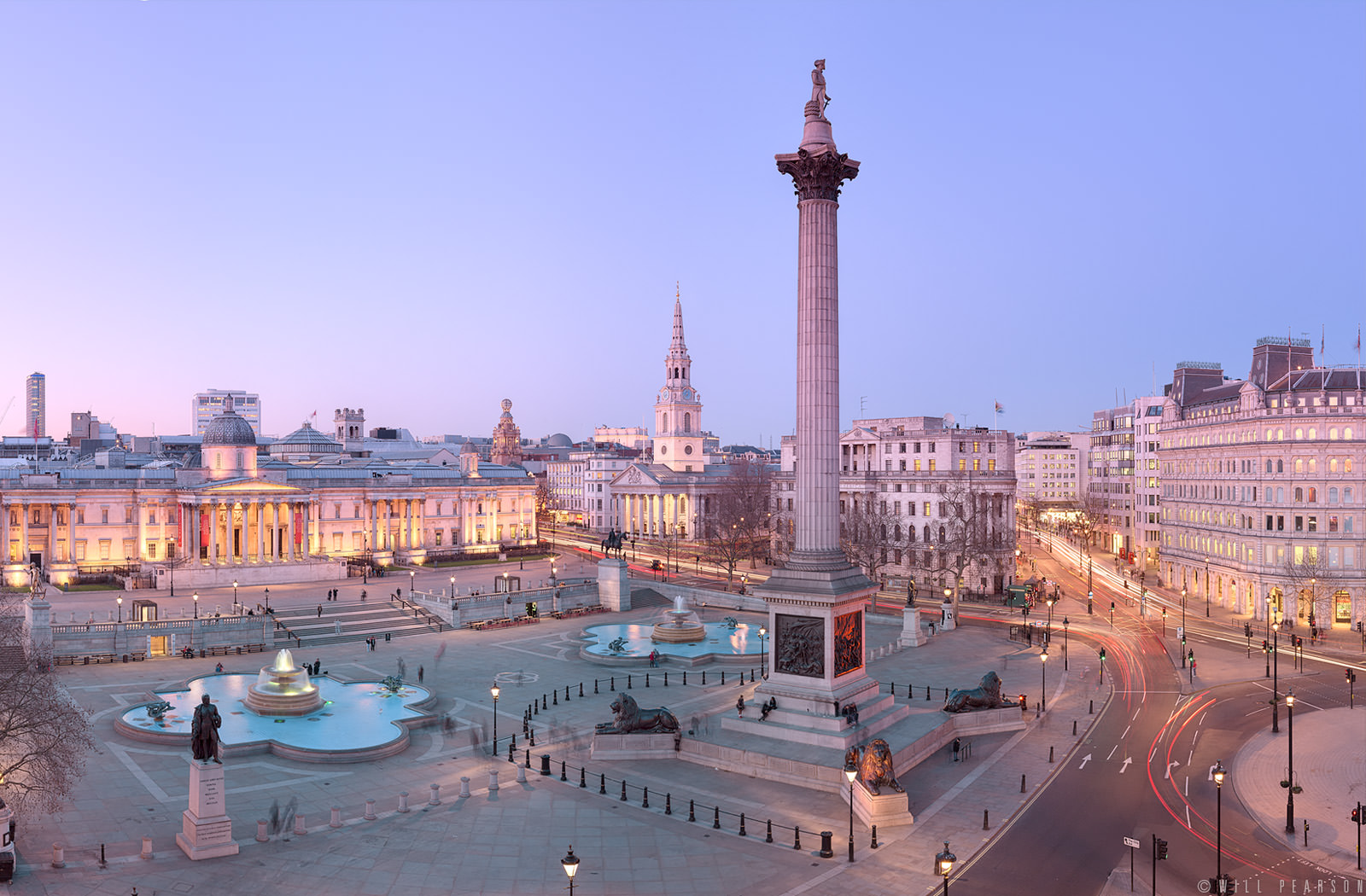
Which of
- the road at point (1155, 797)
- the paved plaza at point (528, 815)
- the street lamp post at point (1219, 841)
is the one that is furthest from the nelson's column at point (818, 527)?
the street lamp post at point (1219, 841)

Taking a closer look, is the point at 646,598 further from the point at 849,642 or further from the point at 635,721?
the point at 635,721

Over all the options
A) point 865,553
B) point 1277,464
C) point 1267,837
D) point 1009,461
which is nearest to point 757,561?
point 865,553

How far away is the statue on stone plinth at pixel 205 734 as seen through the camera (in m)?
29.5

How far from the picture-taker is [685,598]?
280 feet

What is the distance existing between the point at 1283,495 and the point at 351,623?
7686 cm

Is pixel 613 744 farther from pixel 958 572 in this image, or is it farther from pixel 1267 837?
pixel 958 572

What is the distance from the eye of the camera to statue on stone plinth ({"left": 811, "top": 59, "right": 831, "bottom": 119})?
45.9m

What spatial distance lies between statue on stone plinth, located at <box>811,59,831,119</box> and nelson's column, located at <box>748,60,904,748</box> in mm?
58

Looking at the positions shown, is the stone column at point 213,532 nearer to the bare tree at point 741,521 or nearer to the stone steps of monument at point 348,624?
the stone steps of monument at point 348,624

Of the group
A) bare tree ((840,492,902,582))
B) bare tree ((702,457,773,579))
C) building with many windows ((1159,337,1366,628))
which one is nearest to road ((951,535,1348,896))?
building with many windows ((1159,337,1366,628))

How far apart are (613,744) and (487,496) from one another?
93.9m

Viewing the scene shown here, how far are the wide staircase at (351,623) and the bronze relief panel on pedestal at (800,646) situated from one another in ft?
119

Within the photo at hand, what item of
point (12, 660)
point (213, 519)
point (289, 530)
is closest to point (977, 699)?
point (12, 660)

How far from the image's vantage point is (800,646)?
4216 cm
